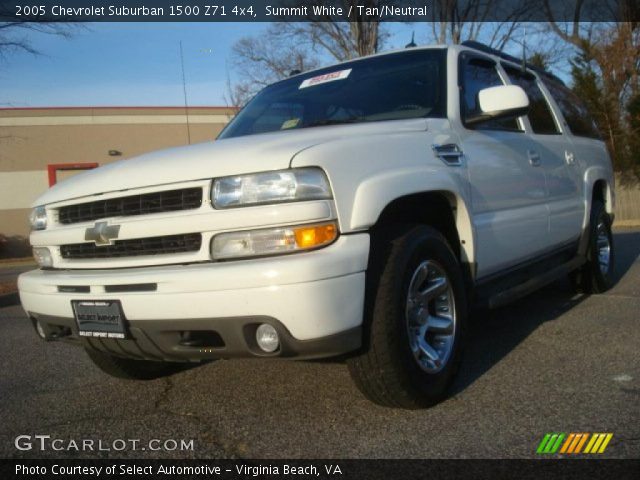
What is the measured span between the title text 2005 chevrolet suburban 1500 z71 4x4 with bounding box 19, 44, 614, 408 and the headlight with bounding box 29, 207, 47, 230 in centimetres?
1

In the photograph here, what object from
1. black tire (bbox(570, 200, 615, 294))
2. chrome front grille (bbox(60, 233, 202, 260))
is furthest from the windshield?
black tire (bbox(570, 200, 615, 294))

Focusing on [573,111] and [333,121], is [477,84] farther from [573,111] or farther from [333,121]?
[573,111]

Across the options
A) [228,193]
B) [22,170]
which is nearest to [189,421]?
[228,193]

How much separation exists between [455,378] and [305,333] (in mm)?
1074

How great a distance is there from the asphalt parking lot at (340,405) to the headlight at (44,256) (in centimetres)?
79

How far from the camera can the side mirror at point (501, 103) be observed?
11.0 ft

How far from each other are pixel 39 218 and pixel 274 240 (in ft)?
5.14

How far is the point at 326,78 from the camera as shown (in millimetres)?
4039

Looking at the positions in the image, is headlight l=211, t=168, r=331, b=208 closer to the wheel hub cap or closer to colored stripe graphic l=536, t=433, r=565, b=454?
the wheel hub cap

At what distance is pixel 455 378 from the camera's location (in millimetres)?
3037

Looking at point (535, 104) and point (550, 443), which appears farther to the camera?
point (535, 104)

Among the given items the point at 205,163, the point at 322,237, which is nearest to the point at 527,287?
A: the point at 322,237

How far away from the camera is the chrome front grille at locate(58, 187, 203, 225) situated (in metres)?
2.56

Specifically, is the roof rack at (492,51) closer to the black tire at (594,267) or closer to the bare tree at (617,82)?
the black tire at (594,267)
